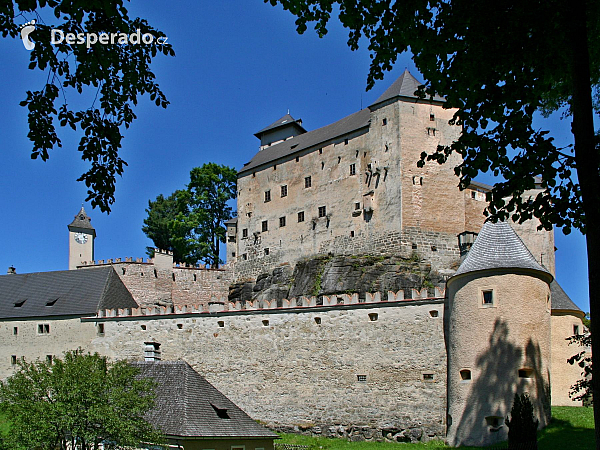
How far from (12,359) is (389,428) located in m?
23.1

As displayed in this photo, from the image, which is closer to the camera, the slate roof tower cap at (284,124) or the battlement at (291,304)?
the battlement at (291,304)

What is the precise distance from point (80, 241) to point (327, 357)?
44731mm

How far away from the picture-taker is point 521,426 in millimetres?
23219

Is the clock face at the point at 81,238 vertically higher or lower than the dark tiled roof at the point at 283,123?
lower

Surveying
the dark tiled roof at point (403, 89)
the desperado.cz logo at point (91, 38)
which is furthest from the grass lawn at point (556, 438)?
the dark tiled roof at point (403, 89)

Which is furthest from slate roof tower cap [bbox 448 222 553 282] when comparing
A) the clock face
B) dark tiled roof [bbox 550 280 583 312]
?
the clock face

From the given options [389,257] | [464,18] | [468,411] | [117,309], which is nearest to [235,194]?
[389,257]

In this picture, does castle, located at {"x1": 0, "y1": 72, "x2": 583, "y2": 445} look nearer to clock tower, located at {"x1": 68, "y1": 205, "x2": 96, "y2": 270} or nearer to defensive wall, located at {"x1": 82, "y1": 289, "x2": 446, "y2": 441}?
defensive wall, located at {"x1": 82, "y1": 289, "x2": 446, "y2": 441}

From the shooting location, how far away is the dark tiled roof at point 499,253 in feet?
Result: 90.5

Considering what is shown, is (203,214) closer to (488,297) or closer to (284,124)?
(284,124)

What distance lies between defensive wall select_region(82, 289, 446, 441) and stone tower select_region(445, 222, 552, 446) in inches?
54.7

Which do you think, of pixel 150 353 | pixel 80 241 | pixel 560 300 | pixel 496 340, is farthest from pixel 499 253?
pixel 80 241

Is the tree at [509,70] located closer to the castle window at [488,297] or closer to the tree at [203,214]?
the castle window at [488,297]

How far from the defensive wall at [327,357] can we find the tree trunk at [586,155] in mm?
19454
